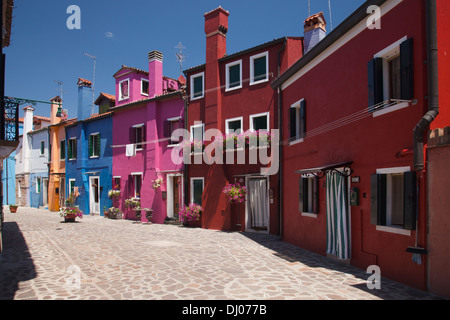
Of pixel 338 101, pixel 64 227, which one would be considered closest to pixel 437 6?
pixel 338 101

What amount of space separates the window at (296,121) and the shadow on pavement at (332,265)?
3845 millimetres

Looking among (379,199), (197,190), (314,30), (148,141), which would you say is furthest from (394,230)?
(148,141)

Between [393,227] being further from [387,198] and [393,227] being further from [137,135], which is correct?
[137,135]

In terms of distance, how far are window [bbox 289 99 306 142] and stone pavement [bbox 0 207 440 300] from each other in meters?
3.91

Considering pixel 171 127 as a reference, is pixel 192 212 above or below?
below

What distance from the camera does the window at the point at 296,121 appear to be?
11484mm

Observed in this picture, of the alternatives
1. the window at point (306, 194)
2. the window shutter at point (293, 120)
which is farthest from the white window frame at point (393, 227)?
the window shutter at point (293, 120)

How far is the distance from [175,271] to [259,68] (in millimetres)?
10437

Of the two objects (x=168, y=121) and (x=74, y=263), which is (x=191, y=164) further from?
(x=74, y=263)

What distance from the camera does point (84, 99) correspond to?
85.1 ft

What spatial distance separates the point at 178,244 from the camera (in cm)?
1193

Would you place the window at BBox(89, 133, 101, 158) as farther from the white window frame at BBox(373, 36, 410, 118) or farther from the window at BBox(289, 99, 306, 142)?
the white window frame at BBox(373, 36, 410, 118)

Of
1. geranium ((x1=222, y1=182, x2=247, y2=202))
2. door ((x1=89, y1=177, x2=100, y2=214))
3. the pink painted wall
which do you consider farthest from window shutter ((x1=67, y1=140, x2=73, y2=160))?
geranium ((x1=222, y1=182, x2=247, y2=202))
